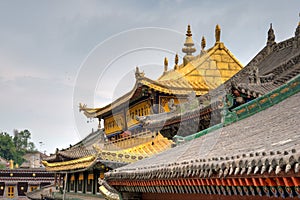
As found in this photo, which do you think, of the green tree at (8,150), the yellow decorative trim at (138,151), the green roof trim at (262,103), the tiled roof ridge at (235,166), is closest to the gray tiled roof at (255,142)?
the tiled roof ridge at (235,166)

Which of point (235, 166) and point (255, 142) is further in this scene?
point (255, 142)

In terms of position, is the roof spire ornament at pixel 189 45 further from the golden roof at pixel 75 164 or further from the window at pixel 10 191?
the window at pixel 10 191

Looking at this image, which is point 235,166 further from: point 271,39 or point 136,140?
point 271,39

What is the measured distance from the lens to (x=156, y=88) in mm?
21297

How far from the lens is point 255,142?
703cm

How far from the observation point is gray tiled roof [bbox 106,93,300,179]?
212 inches

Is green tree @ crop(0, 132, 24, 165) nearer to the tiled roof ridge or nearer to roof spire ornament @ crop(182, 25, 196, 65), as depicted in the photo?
roof spire ornament @ crop(182, 25, 196, 65)

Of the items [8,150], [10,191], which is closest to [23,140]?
[8,150]

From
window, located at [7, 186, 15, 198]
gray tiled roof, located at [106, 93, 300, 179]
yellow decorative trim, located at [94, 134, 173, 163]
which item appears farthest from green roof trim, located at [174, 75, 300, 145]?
window, located at [7, 186, 15, 198]

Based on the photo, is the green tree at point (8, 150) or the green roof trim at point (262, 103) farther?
the green tree at point (8, 150)

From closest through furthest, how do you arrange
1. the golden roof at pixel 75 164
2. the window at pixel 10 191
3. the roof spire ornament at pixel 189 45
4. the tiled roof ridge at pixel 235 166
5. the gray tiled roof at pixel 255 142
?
the tiled roof ridge at pixel 235 166
the gray tiled roof at pixel 255 142
the golden roof at pixel 75 164
the roof spire ornament at pixel 189 45
the window at pixel 10 191

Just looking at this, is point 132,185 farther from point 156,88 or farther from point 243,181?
point 156,88

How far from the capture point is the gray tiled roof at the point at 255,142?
17.7 feet

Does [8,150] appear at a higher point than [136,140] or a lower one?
higher
